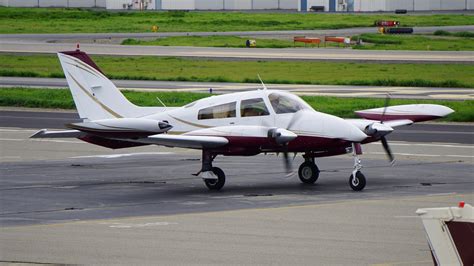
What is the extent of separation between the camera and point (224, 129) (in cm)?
2705

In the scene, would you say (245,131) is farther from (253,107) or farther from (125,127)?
(125,127)

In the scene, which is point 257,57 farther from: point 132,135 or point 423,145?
point 132,135

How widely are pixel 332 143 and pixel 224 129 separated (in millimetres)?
2776

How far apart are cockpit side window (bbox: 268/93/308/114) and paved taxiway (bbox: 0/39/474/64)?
41.4 metres

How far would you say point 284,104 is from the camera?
27625 mm

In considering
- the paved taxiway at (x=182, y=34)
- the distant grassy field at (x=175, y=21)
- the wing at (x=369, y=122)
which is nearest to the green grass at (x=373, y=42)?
the paved taxiway at (x=182, y=34)

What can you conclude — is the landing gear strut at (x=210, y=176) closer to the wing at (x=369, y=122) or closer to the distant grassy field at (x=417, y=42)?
the wing at (x=369, y=122)

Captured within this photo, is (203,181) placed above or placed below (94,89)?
below

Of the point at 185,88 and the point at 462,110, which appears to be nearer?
the point at 462,110

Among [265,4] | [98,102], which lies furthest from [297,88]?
[265,4]

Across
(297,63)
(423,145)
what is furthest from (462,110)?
(297,63)

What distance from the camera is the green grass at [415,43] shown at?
3141 inches

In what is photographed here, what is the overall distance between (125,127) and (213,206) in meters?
2.96

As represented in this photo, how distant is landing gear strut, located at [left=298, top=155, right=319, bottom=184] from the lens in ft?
92.7
